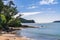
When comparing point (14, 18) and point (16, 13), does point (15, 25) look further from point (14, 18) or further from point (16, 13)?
point (16, 13)

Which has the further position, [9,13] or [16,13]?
[16,13]

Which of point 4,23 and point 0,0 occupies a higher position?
point 0,0

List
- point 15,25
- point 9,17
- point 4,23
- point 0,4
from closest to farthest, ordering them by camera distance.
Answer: point 0,4
point 4,23
point 9,17
point 15,25

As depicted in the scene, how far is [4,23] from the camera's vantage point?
64.2m

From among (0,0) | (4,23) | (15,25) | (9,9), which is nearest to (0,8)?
(0,0)

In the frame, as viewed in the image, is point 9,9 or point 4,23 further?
point 9,9

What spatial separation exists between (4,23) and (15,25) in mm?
24714

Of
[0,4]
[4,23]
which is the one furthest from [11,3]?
[0,4]

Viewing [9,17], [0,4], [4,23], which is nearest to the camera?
[0,4]

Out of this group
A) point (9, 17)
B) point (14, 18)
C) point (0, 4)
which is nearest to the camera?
point (0, 4)

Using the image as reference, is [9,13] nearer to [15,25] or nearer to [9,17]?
[9,17]

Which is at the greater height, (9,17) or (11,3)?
(11,3)

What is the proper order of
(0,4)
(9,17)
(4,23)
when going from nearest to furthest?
(0,4)
(4,23)
(9,17)

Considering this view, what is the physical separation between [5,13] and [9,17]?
7.57ft
